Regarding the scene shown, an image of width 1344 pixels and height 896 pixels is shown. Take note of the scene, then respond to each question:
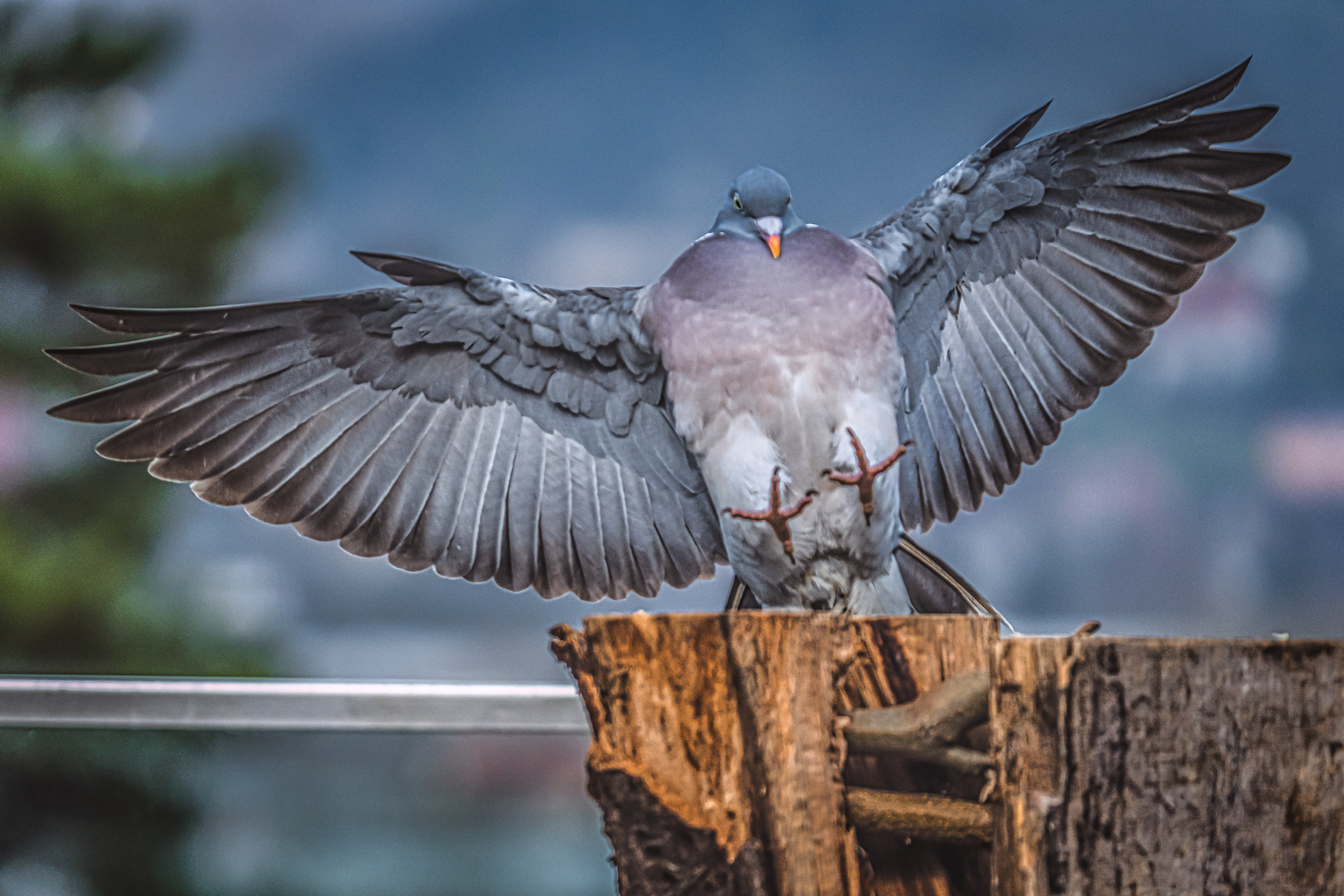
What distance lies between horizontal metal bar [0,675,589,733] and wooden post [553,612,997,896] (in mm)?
1015

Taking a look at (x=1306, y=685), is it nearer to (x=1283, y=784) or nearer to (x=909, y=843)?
(x=1283, y=784)

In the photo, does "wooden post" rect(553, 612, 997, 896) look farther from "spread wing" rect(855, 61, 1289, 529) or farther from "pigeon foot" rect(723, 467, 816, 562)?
"spread wing" rect(855, 61, 1289, 529)

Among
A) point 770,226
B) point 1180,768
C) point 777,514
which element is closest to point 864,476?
point 777,514

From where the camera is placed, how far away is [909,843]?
1006mm

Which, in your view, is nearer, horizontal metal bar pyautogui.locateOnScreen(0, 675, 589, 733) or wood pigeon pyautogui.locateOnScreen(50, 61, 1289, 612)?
wood pigeon pyautogui.locateOnScreen(50, 61, 1289, 612)

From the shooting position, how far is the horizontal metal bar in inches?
78.1

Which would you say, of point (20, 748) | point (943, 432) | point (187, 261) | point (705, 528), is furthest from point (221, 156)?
point (943, 432)

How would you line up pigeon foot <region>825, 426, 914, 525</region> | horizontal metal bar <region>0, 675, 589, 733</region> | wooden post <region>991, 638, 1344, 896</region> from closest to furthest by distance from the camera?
wooden post <region>991, 638, 1344, 896</region> < pigeon foot <region>825, 426, 914, 525</region> < horizontal metal bar <region>0, 675, 589, 733</region>

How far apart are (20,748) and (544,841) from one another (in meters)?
1.25

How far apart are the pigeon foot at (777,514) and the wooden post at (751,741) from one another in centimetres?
43

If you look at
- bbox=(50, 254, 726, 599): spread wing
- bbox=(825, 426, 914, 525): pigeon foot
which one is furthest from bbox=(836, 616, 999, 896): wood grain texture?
bbox=(50, 254, 726, 599): spread wing

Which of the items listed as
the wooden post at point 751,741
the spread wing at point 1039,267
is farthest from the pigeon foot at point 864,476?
the wooden post at point 751,741

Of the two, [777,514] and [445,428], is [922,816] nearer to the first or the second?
[777,514]

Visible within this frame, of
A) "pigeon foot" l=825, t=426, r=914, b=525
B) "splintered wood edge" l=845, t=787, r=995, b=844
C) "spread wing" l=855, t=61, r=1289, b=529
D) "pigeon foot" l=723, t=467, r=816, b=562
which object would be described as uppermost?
"spread wing" l=855, t=61, r=1289, b=529
